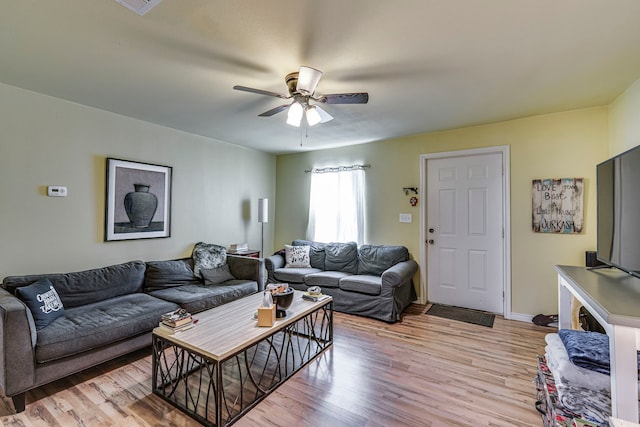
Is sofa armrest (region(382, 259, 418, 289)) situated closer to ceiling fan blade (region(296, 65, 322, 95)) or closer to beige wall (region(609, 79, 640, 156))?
ceiling fan blade (region(296, 65, 322, 95))

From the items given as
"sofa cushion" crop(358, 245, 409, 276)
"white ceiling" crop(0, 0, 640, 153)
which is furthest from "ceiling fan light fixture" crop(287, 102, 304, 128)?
"sofa cushion" crop(358, 245, 409, 276)

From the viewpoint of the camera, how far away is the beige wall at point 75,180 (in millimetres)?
2549

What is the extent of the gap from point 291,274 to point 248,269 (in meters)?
0.63

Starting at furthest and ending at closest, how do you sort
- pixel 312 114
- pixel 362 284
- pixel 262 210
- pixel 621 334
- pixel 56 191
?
pixel 262 210
pixel 362 284
pixel 56 191
pixel 312 114
pixel 621 334

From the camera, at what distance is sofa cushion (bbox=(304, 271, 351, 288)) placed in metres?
3.78

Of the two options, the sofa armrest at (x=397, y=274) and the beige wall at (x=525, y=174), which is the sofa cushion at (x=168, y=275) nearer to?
the sofa armrest at (x=397, y=274)

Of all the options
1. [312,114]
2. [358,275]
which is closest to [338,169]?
[358,275]

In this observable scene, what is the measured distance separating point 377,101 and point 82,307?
133 inches

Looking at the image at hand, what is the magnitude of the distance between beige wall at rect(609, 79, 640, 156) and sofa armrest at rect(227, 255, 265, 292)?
13.0 ft

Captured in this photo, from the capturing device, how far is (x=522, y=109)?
3027 millimetres

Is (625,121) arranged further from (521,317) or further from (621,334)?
(621,334)

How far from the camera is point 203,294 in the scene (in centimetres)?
304

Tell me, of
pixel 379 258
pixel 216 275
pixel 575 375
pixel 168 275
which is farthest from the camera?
pixel 379 258

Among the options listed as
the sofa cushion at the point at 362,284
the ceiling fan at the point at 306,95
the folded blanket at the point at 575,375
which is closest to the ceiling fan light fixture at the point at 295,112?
the ceiling fan at the point at 306,95
